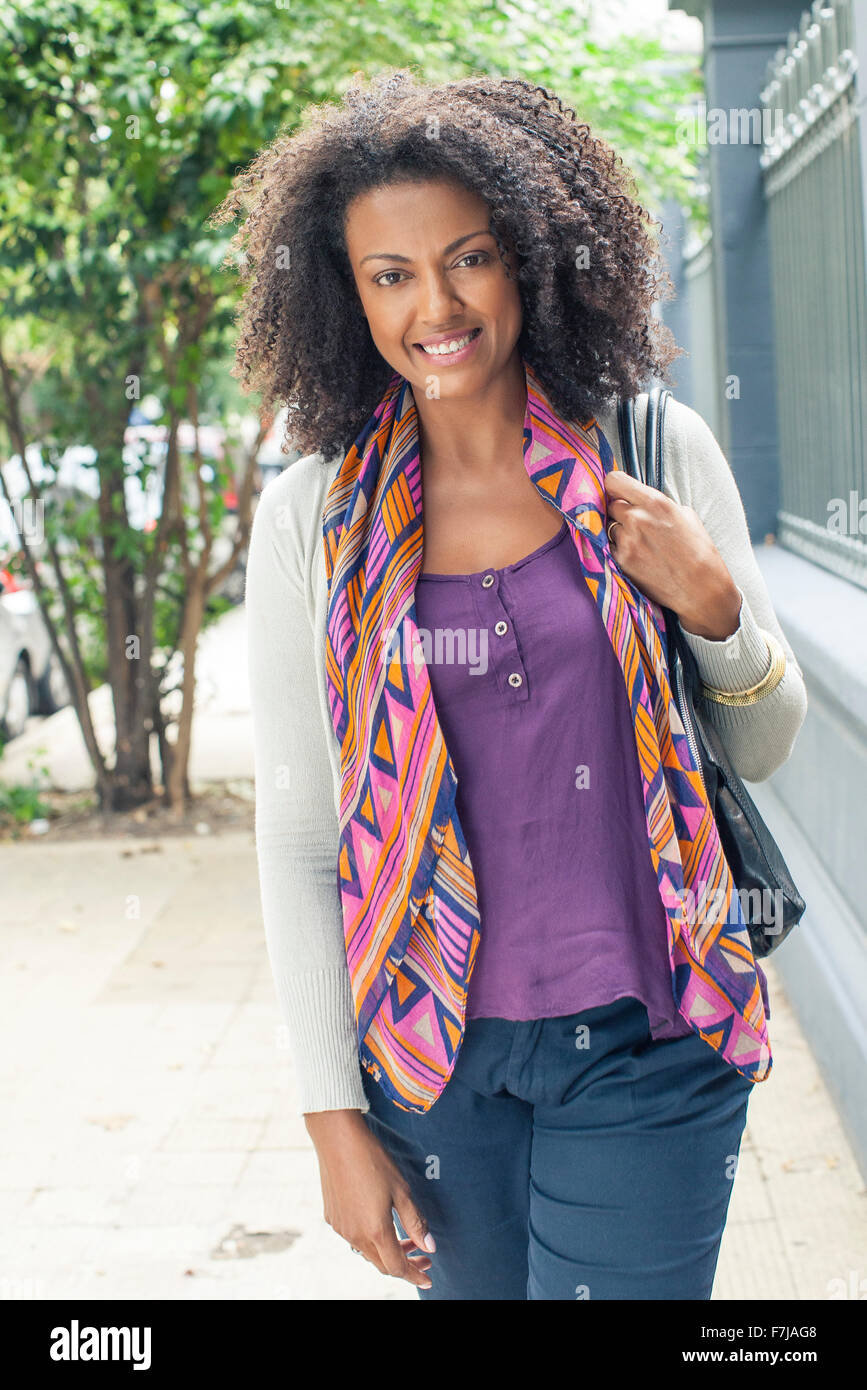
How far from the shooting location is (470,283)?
1872mm

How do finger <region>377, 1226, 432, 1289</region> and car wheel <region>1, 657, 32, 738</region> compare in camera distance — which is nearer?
finger <region>377, 1226, 432, 1289</region>

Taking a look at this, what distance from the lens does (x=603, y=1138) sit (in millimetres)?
1816

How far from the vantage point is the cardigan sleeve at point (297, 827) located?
193cm

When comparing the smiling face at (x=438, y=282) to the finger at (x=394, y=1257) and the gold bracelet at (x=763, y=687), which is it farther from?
the finger at (x=394, y=1257)

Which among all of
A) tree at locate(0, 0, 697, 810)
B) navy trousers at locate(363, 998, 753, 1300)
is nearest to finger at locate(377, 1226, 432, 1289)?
navy trousers at locate(363, 998, 753, 1300)

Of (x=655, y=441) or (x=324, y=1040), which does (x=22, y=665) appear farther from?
(x=655, y=441)

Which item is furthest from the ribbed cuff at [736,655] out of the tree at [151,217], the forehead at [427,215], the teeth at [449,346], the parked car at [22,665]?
the parked car at [22,665]

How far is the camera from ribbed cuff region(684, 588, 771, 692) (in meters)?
1.80

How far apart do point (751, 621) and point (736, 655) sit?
1.8 inches

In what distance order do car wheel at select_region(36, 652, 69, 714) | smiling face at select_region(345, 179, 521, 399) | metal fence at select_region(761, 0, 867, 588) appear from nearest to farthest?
smiling face at select_region(345, 179, 521, 399) → metal fence at select_region(761, 0, 867, 588) → car wheel at select_region(36, 652, 69, 714)

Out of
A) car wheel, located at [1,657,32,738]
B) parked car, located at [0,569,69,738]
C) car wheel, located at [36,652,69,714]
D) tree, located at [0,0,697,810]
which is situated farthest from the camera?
car wheel, located at [36,652,69,714]

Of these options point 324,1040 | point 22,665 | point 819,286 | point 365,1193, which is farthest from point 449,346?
point 22,665

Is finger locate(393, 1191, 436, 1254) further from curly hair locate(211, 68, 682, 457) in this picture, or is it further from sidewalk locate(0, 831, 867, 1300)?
sidewalk locate(0, 831, 867, 1300)

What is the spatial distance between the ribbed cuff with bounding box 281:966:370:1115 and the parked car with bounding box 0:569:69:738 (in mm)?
7138
